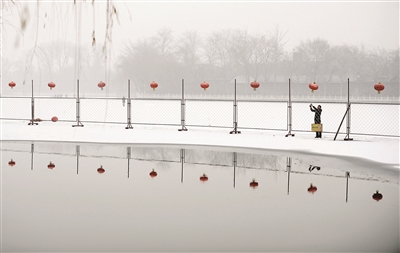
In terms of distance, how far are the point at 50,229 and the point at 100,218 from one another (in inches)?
30.1

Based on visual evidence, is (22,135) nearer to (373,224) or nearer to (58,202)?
(58,202)

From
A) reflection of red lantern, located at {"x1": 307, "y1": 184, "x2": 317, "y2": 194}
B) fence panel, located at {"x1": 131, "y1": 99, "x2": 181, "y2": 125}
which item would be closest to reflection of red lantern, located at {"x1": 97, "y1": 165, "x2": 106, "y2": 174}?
reflection of red lantern, located at {"x1": 307, "y1": 184, "x2": 317, "y2": 194}

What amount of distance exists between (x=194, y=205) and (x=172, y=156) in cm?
598

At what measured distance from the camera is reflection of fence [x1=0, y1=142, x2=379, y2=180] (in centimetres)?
1193

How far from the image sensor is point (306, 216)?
7.18 metres

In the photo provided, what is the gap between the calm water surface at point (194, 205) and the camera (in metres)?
5.87

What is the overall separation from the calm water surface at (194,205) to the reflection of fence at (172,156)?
0.06 meters

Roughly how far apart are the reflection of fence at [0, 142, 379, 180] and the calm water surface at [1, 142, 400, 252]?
6 cm

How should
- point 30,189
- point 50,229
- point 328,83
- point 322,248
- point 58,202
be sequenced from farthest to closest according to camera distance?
point 328,83 < point 30,189 < point 58,202 < point 50,229 < point 322,248

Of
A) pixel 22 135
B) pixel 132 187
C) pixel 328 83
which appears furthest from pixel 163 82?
pixel 132 187

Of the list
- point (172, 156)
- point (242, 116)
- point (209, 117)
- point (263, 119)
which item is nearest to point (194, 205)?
point (172, 156)

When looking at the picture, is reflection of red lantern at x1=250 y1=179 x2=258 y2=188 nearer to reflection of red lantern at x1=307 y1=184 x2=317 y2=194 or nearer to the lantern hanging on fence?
the lantern hanging on fence

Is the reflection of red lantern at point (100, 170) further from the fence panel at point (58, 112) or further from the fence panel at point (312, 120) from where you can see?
the fence panel at point (58, 112)

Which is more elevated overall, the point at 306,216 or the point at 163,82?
the point at 163,82
